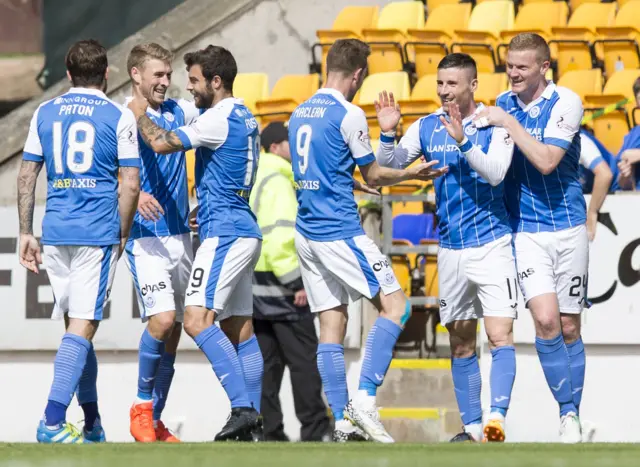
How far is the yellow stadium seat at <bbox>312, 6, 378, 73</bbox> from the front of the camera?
1332cm

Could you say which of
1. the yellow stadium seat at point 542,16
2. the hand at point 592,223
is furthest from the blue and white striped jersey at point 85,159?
the yellow stadium seat at point 542,16

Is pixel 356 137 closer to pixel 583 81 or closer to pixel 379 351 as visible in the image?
pixel 379 351

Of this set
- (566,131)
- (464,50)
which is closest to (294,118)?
(566,131)

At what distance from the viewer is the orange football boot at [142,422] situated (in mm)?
7516

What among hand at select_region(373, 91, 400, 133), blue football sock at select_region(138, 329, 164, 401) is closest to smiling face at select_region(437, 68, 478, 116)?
hand at select_region(373, 91, 400, 133)

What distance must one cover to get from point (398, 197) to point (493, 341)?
91.9 inches

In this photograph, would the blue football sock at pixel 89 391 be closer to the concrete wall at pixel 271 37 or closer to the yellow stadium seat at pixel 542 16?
the concrete wall at pixel 271 37

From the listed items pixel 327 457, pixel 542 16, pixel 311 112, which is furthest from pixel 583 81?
pixel 327 457

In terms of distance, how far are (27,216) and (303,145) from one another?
1523 millimetres

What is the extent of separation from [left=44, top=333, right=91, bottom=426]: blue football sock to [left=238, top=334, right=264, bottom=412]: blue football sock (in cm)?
95

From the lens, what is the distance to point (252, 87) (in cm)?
1291

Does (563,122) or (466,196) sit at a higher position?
(563,122)

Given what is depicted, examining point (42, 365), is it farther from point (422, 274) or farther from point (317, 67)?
point (317, 67)

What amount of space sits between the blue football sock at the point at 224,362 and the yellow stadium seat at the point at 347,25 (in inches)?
247
